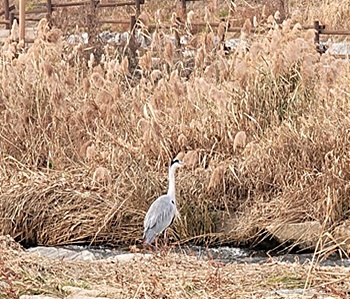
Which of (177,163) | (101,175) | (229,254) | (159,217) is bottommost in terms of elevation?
(229,254)

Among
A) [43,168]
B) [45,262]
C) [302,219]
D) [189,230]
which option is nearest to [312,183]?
[302,219]

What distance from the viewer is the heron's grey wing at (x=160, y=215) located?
5.55 m

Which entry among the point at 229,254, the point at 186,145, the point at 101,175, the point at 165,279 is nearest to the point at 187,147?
the point at 186,145

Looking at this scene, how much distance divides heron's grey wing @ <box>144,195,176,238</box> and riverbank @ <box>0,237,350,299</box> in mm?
1336

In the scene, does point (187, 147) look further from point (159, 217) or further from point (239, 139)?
point (159, 217)

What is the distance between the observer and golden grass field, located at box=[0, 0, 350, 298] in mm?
6270

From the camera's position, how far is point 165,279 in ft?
11.6

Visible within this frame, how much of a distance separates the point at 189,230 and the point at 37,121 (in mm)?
1555

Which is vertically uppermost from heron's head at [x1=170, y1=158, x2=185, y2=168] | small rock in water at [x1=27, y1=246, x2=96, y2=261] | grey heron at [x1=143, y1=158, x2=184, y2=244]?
heron's head at [x1=170, y1=158, x2=185, y2=168]

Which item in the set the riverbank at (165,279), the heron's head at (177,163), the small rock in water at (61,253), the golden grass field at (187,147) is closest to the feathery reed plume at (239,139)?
the golden grass field at (187,147)

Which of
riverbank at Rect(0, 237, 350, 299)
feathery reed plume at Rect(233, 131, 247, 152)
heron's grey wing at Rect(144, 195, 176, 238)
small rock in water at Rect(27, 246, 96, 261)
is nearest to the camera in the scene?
riverbank at Rect(0, 237, 350, 299)

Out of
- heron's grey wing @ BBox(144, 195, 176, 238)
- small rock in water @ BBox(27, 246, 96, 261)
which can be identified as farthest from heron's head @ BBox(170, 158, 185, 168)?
small rock in water @ BBox(27, 246, 96, 261)

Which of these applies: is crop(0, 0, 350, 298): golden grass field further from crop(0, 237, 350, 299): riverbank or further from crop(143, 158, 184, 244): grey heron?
crop(0, 237, 350, 299): riverbank

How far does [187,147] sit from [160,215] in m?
1.25
